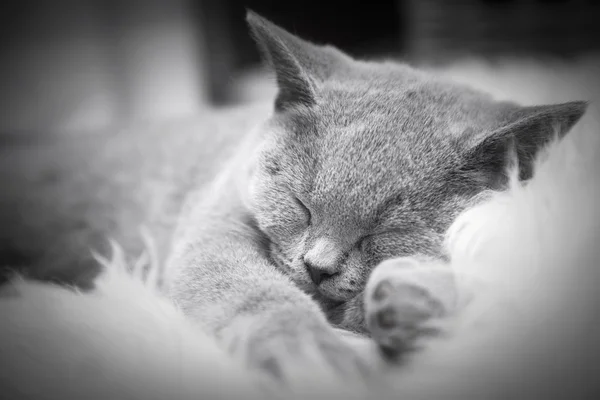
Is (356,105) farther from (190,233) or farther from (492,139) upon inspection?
(190,233)

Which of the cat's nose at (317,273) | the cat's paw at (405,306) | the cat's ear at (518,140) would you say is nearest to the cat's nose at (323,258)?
the cat's nose at (317,273)

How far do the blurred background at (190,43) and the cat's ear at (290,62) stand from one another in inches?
15.5

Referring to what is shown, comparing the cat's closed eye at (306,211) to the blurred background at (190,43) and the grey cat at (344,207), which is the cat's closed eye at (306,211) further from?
the blurred background at (190,43)

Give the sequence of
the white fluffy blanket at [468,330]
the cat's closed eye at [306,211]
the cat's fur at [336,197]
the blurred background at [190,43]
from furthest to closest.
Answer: the blurred background at [190,43]
the cat's closed eye at [306,211]
the cat's fur at [336,197]
the white fluffy blanket at [468,330]

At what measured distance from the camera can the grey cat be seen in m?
0.46

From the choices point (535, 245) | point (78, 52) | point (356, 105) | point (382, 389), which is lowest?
point (382, 389)

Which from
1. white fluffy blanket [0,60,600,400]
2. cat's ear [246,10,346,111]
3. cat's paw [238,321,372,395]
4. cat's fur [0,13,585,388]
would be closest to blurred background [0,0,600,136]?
cat's ear [246,10,346,111]

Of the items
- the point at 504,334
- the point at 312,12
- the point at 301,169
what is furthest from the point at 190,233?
the point at 312,12

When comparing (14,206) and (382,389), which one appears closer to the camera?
(382,389)

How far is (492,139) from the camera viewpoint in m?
0.57

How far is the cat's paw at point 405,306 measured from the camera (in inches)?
16.9

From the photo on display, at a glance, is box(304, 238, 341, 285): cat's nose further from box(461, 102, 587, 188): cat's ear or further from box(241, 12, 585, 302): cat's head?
box(461, 102, 587, 188): cat's ear

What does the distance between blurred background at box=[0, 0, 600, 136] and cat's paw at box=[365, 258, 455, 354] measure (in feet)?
2.64

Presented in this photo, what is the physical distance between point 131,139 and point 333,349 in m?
0.85
